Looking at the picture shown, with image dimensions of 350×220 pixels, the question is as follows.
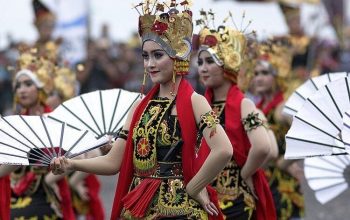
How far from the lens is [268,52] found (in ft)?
37.9

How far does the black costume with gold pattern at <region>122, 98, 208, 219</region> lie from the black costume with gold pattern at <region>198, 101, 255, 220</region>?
1.64m

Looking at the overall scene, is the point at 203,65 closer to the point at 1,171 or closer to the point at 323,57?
the point at 1,171

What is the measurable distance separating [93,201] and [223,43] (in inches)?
118

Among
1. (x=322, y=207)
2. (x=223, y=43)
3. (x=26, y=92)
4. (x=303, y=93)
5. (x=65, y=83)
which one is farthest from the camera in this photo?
(x=322, y=207)

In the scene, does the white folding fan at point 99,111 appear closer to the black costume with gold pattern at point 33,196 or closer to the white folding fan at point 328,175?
the black costume with gold pattern at point 33,196

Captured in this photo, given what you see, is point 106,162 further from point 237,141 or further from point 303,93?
point 303,93

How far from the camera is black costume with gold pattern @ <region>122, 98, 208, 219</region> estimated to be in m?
6.83

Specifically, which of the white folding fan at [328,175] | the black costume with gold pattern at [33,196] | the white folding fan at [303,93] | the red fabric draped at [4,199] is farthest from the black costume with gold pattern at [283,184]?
the red fabric draped at [4,199]

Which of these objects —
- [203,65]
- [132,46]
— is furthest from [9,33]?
[203,65]

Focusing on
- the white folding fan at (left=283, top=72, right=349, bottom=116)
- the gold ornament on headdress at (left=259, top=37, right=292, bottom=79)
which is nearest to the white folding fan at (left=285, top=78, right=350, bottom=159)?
the white folding fan at (left=283, top=72, right=349, bottom=116)

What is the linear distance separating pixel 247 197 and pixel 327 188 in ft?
2.69

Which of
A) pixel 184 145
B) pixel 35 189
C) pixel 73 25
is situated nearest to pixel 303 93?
pixel 35 189

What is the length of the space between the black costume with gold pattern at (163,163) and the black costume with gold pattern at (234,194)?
1.64 m

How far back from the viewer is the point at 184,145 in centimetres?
686
